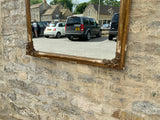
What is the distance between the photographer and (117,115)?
172 cm

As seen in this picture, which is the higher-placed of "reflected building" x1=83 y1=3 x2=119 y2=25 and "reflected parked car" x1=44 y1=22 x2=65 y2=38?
"reflected building" x1=83 y1=3 x2=119 y2=25

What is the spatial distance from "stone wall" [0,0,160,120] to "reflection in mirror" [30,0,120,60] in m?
A: 0.19

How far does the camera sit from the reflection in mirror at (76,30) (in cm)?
150

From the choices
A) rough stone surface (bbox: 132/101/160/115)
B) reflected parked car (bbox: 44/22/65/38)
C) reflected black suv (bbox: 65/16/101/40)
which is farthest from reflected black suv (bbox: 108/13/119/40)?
rough stone surface (bbox: 132/101/160/115)

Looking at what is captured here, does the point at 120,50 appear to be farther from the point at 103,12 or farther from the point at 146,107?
the point at 146,107

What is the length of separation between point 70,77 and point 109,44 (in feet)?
2.46

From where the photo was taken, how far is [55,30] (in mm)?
1884

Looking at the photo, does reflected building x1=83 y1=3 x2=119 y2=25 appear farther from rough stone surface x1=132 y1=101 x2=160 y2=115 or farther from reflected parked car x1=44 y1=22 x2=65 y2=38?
rough stone surface x1=132 y1=101 x2=160 y2=115

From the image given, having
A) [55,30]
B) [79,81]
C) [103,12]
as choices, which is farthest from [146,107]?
[55,30]

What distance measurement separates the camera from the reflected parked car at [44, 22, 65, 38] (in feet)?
5.83

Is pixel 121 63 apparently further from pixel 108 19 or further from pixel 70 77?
pixel 70 77

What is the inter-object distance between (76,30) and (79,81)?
0.68m

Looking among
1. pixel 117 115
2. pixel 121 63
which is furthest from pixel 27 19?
pixel 117 115

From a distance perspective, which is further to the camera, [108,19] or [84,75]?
[84,75]
